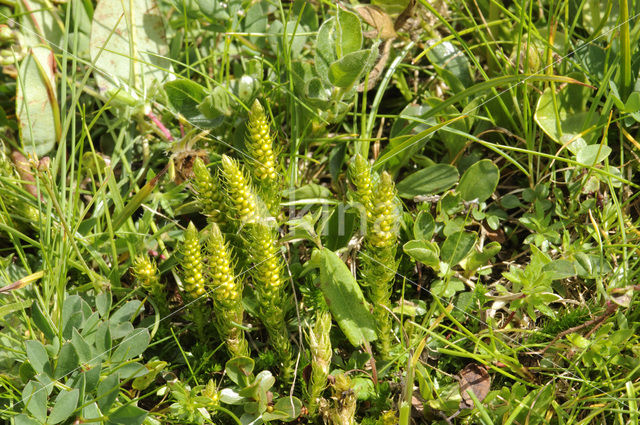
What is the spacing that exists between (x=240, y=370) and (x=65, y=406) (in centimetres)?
46

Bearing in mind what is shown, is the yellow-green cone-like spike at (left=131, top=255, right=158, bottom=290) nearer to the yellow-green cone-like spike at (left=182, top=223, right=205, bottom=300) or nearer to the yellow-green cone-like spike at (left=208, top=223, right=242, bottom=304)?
the yellow-green cone-like spike at (left=182, top=223, right=205, bottom=300)

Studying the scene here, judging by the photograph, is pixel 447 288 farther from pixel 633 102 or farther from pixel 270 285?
pixel 633 102

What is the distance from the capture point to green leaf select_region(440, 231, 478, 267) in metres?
1.96

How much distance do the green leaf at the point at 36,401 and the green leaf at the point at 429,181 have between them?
4.09 ft

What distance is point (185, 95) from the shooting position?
226 centimetres

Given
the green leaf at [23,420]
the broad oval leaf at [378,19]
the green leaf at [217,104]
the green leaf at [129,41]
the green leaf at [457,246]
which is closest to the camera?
the green leaf at [23,420]

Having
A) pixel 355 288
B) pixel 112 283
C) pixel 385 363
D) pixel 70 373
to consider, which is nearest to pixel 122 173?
pixel 112 283

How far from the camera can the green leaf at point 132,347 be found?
174cm

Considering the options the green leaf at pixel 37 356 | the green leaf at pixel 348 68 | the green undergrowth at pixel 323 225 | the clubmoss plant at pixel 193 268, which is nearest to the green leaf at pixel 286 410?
the green undergrowth at pixel 323 225

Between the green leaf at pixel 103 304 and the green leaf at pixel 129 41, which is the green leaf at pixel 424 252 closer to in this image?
the green leaf at pixel 103 304

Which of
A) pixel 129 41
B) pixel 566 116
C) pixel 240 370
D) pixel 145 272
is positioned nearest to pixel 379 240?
pixel 240 370

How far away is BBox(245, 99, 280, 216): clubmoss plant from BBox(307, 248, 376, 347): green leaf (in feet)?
0.89

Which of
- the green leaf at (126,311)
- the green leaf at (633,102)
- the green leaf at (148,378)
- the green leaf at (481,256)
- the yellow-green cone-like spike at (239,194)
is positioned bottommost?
the green leaf at (148,378)

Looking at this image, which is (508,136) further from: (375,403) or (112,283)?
(112,283)
